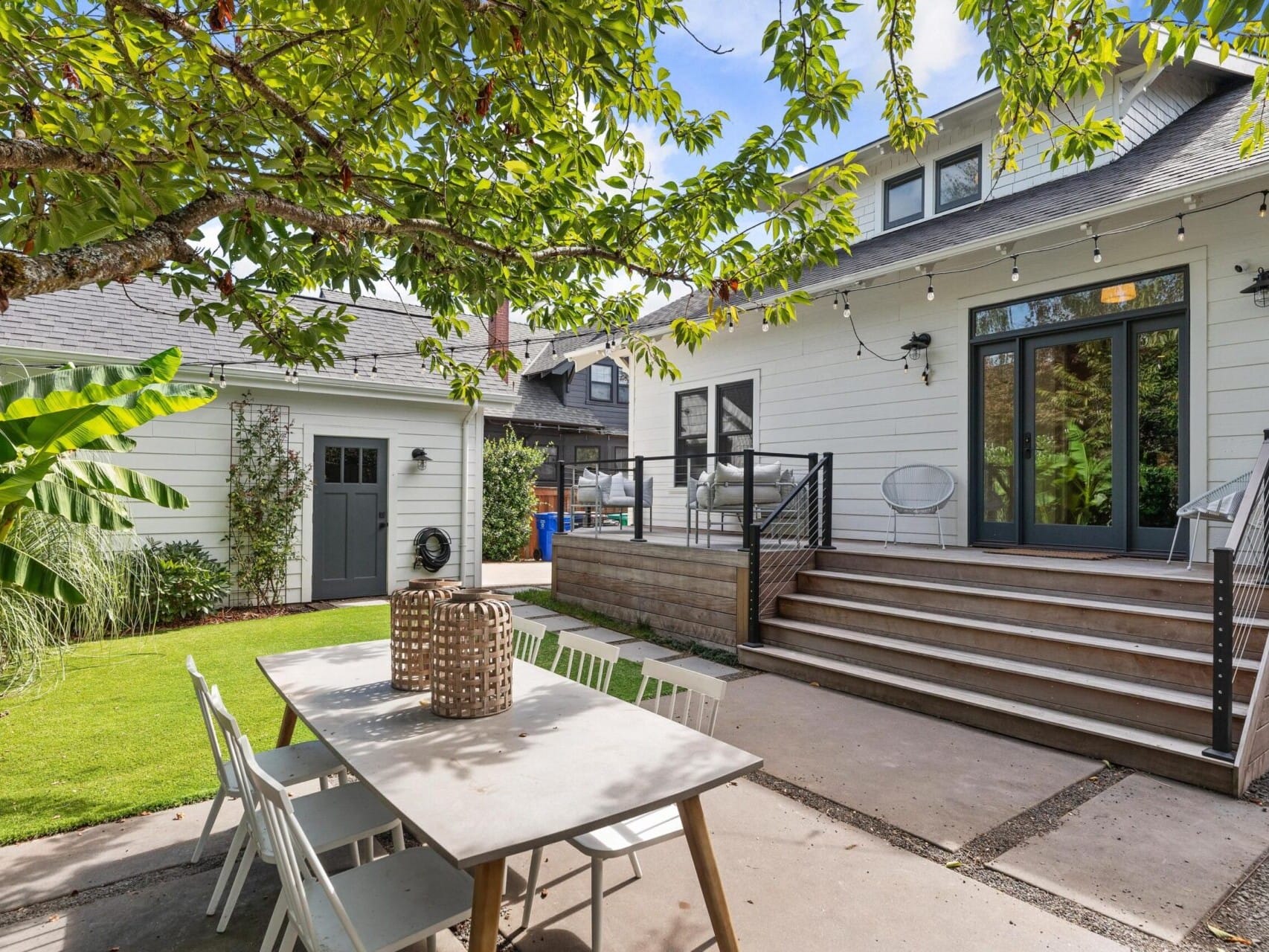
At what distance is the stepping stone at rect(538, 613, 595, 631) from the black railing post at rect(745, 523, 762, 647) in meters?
2.05

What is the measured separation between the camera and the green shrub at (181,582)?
7.75 meters

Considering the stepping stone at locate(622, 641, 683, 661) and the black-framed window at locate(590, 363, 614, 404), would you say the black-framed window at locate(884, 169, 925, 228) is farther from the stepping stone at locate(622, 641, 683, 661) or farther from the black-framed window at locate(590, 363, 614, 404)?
the black-framed window at locate(590, 363, 614, 404)

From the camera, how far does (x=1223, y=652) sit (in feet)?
11.7

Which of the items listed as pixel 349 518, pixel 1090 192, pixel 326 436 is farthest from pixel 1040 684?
pixel 326 436

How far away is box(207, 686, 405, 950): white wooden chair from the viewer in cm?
216

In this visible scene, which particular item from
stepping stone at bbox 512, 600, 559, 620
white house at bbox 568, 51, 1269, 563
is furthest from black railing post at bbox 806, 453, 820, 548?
stepping stone at bbox 512, 600, 559, 620

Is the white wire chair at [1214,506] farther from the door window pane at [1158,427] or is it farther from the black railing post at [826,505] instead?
the black railing post at [826,505]

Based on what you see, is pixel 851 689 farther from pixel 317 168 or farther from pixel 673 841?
pixel 317 168

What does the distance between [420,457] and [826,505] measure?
19.6 ft

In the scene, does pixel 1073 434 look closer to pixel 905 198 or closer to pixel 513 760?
pixel 905 198

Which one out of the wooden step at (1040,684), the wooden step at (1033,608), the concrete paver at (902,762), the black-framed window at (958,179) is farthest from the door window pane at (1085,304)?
the concrete paver at (902,762)

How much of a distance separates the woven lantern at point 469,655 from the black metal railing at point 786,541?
4139 millimetres

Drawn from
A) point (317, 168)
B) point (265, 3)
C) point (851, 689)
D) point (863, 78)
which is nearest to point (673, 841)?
point (851, 689)

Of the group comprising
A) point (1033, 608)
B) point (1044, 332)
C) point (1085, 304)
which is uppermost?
point (1085, 304)
